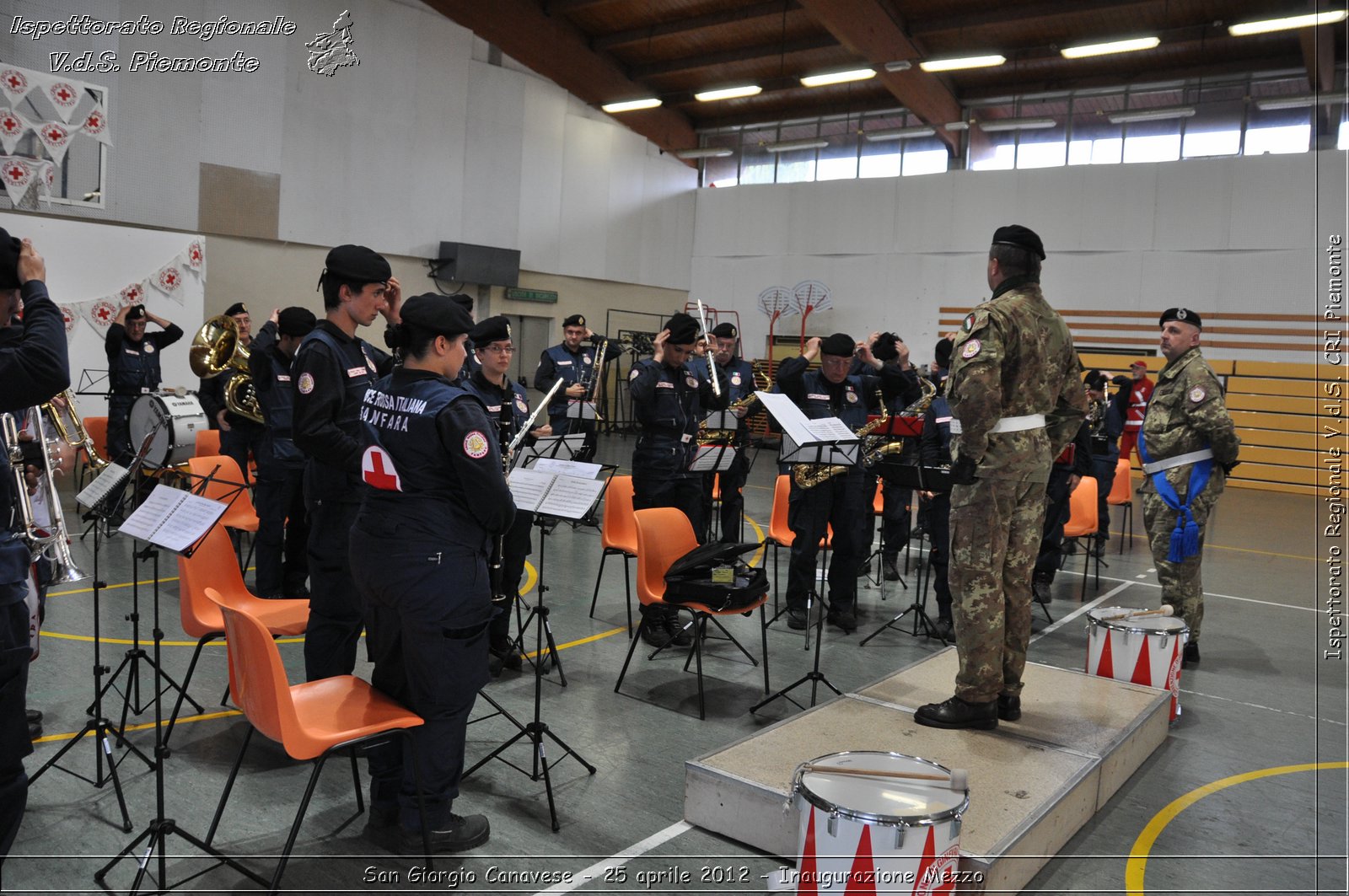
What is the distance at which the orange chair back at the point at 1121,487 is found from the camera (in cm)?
968

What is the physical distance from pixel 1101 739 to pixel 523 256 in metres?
15.8

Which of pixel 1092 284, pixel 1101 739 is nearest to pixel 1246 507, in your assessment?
pixel 1092 284

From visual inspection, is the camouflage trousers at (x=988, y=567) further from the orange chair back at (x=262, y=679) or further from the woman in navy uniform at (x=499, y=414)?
the orange chair back at (x=262, y=679)

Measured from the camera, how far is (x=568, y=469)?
4.14 meters

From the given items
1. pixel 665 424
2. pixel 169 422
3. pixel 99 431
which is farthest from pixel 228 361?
pixel 665 424

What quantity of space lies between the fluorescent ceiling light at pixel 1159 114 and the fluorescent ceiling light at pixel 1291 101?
1056 mm

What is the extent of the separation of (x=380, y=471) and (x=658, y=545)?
2324 mm

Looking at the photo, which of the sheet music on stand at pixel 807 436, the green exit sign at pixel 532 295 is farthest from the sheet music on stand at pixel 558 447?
the green exit sign at pixel 532 295

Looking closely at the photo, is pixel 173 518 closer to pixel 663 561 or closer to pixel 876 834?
pixel 876 834

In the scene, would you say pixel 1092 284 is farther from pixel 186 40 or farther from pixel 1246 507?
pixel 186 40

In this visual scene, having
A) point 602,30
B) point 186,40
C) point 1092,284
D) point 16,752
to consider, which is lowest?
point 16,752

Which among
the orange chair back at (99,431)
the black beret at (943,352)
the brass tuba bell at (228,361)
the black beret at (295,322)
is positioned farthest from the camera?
the orange chair back at (99,431)

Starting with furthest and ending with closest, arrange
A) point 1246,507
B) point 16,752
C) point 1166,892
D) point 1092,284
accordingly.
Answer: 1. point 1092,284
2. point 1246,507
3. point 1166,892
4. point 16,752

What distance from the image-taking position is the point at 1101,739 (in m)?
4.12
